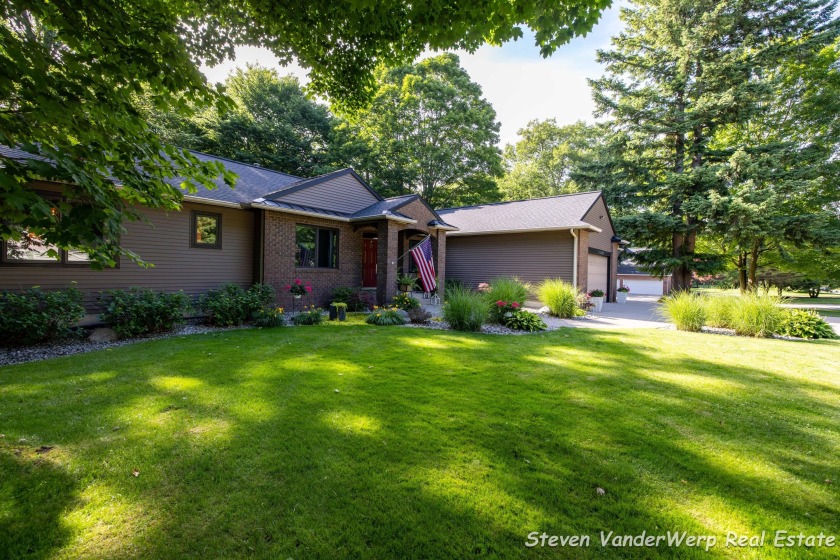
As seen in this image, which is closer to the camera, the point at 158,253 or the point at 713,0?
the point at 158,253

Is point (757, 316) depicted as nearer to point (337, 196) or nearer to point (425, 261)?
point (425, 261)

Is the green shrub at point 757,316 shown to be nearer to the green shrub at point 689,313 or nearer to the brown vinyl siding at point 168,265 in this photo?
the green shrub at point 689,313

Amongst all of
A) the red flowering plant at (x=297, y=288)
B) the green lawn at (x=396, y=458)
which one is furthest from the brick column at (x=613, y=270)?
the red flowering plant at (x=297, y=288)

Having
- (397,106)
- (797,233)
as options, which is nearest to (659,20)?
(797,233)

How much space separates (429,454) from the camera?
295 cm

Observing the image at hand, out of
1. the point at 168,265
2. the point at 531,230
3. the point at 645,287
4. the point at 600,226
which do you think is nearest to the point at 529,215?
the point at 531,230

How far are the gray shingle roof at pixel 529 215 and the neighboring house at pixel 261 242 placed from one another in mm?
3505

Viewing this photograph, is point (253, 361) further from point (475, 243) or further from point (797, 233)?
point (797, 233)

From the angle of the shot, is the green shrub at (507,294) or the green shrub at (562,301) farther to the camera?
the green shrub at (562,301)

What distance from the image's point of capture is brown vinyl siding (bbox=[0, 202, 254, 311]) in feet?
25.5

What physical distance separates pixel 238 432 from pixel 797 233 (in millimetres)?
21204

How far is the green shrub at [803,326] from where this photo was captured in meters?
8.73

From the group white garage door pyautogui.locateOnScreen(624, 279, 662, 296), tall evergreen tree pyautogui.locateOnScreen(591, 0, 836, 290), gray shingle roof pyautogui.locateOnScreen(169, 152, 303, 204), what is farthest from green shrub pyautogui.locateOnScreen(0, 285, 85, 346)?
white garage door pyautogui.locateOnScreen(624, 279, 662, 296)

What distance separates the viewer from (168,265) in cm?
939
